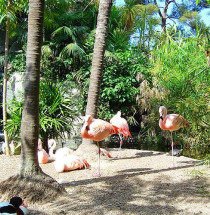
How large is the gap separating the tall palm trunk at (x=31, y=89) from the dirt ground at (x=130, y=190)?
656mm

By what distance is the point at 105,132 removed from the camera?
17.5 ft

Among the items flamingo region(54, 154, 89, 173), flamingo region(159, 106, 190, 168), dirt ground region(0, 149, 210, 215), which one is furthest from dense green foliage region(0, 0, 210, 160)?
dirt ground region(0, 149, 210, 215)

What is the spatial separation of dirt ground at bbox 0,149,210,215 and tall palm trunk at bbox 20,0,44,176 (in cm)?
66

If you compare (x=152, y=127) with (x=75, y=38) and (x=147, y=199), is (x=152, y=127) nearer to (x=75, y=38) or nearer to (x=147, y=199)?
(x=75, y=38)

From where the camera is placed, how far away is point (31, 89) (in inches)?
154

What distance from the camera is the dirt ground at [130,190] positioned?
3.59m

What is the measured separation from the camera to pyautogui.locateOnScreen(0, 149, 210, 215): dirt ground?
3590 mm

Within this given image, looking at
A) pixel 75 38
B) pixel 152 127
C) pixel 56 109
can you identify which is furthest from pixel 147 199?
pixel 75 38

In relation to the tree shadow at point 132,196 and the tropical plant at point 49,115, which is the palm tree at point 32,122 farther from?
the tropical plant at point 49,115

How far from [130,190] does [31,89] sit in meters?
1.96

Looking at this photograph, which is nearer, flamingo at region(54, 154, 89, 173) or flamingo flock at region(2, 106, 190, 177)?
flamingo flock at region(2, 106, 190, 177)

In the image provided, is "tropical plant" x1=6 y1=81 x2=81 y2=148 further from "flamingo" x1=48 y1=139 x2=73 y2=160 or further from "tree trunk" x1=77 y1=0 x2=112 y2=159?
"tree trunk" x1=77 y1=0 x2=112 y2=159

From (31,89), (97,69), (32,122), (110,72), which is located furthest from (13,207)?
(110,72)

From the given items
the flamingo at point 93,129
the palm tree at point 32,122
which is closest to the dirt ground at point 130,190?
the palm tree at point 32,122
